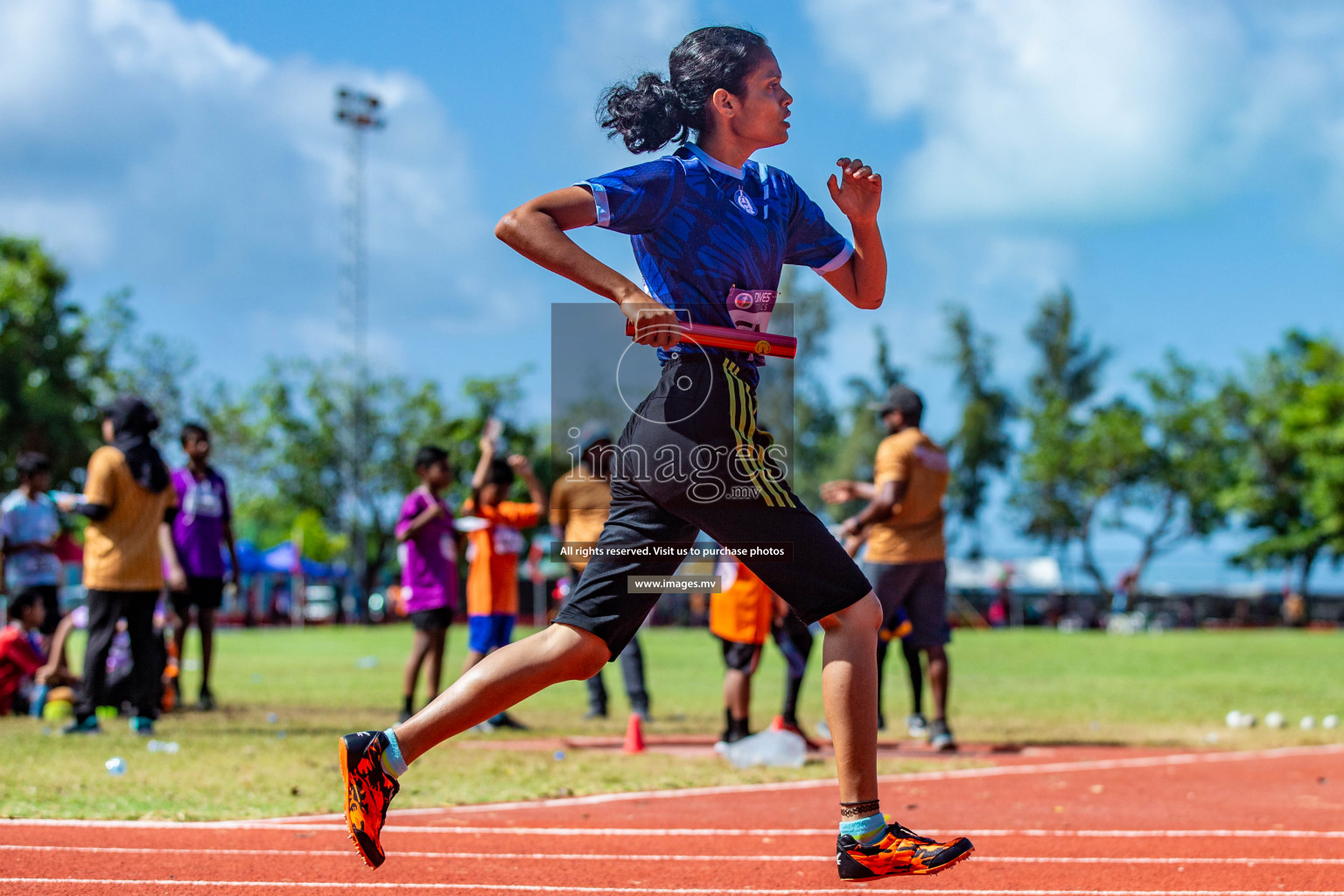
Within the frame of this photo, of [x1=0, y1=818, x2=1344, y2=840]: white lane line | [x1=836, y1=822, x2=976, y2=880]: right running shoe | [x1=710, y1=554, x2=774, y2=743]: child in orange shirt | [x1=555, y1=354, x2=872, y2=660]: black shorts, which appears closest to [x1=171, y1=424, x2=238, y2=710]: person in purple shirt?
[x1=710, y1=554, x2=774, y2=743]: child in orange shirt

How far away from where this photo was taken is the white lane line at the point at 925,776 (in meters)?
6.21

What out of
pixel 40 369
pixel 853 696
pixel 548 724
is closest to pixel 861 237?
pixel 853 696

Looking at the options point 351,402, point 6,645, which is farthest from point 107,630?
point 351,402

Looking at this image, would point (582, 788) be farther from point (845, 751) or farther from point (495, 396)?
point (495, 396)

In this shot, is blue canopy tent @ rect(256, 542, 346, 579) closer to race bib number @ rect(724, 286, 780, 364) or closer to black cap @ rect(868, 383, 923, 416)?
black cap @ rect(868, 383, 923, 416)

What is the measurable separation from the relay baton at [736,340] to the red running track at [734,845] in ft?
5.80

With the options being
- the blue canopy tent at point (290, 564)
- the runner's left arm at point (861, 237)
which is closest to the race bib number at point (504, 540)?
the runner's left arm at point (861, 237)

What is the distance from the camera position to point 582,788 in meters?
6.83

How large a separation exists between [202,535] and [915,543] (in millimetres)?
5855

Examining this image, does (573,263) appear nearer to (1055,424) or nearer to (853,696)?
(853,696)

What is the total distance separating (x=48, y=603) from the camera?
11.1 meters

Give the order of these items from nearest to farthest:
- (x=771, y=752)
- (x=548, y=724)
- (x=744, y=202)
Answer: (x=744, y=202) → (x=771, y=752) → (x=548, y=724)

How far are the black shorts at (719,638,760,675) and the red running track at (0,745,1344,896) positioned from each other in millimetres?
1191

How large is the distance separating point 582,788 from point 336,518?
2385 inches
